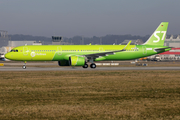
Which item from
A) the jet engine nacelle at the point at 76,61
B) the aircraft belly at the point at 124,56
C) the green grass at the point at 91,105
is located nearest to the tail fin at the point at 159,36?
the aircraft belly at the point at 124,56

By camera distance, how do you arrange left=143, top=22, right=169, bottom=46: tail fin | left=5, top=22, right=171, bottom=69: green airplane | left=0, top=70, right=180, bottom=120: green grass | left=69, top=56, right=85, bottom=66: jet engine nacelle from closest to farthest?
left=0, top=70, right=180, bottom=120: green grass, left=69, top=56, right=85, bottom=66: jet engine nacelle, left=5, top=22, right=171, bottom=69: green airplane, left=143, top=22, right=169, bottom=46: tail fin

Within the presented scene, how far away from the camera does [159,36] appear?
50.5 m

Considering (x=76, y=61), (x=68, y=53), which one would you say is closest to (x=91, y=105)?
(x=76, y=61)

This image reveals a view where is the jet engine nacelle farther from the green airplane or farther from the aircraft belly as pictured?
the aircraft belly

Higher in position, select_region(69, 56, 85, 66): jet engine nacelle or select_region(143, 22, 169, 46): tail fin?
select_region(143, 22, 169, 46): tail fin

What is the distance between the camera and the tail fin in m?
→ 50.4

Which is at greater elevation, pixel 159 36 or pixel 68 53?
Answer: pixel 159 36

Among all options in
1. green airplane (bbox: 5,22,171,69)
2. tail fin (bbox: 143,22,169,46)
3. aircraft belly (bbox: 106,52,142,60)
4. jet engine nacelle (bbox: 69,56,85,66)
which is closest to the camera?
jet engine nacelle (bbox: 69,56,85,66)

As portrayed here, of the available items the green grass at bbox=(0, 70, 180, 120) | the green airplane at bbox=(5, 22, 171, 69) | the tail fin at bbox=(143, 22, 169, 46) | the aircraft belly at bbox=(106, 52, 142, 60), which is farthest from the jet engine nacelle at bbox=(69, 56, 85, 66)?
the green grass at bbox=(0, 70, 180, 120)

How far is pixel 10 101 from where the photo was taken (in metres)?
15.2

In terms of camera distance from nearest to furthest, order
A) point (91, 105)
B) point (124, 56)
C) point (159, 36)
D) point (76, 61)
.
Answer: point (91, 105) < point (76, 61) < point (124, 56) < point (159, 36)

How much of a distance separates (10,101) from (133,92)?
8417mm

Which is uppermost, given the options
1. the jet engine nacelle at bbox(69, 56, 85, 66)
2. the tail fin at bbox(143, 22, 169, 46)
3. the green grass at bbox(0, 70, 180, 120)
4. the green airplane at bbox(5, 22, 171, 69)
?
the tail fin at bbox(143, 22, 169, 46)

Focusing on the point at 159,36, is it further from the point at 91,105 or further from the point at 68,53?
the point at 91,105
